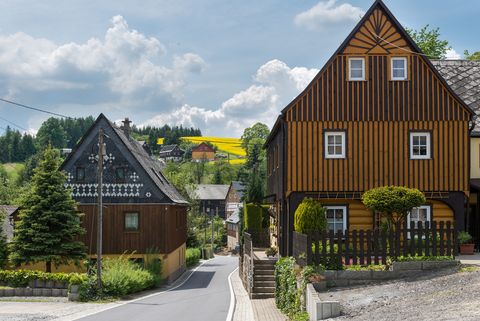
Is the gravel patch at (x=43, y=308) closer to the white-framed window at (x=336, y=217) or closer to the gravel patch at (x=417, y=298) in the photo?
the white-framed window at (x=336, y=217)

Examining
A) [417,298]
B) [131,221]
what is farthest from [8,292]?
[417,298]

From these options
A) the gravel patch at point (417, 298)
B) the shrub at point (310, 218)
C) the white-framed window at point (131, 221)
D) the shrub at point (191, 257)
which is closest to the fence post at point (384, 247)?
the gravel patch at point (417, 298)

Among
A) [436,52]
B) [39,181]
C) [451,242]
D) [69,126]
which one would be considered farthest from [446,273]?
[69,126]

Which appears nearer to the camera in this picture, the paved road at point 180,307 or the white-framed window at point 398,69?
the paved road at point 180,307

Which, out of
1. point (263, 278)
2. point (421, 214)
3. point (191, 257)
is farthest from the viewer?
point (191, 257)

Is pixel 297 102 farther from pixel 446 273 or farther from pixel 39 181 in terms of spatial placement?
pixel 39 181

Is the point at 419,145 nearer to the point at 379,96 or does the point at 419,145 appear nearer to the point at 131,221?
the point at 379,96

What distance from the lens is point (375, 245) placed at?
19266 mm

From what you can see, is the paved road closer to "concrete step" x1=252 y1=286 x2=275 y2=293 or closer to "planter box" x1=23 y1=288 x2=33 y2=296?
"concrete step" x1=252 y1=286 x2=275 y2=293

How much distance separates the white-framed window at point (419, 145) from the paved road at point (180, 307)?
10.1 metres

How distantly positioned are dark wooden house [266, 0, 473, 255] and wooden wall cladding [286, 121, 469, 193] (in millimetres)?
42

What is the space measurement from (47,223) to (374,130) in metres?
18.1

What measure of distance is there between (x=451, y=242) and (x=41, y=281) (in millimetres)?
20450

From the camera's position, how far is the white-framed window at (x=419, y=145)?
90.0 ft
